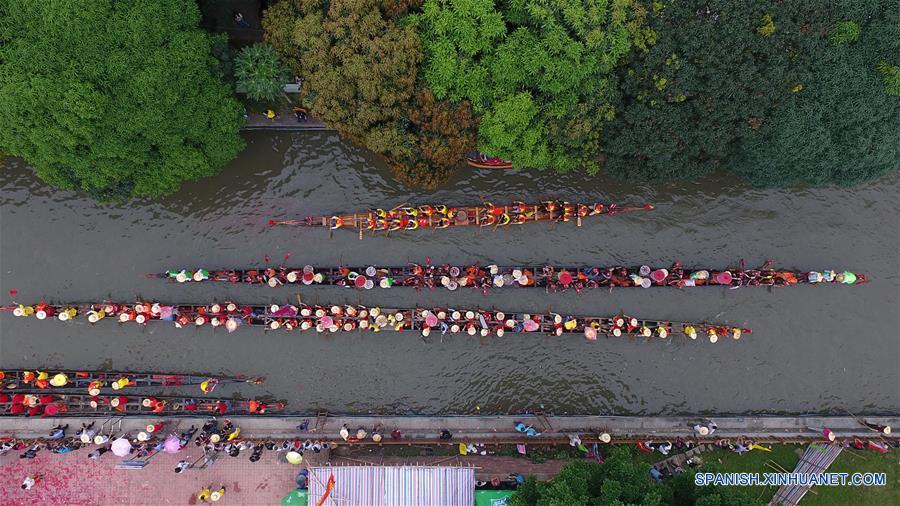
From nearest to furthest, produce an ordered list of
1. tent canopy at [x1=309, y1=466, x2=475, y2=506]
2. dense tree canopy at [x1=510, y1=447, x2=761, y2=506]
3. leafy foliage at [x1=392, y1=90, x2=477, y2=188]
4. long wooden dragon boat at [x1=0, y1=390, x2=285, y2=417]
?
dense tree canopy at [x1=510, y1=447, x2=761, y2=506], leafy foliage at [x1=392, y1=90, x2=477, y2=188], tent canopy at [x1=309, y1=466, x2=475, y2=506], long wooden dragon boat at [x1=0, y1=390, x2=285, y2=417]

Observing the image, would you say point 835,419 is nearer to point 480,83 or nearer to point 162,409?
Answer: point 480,83

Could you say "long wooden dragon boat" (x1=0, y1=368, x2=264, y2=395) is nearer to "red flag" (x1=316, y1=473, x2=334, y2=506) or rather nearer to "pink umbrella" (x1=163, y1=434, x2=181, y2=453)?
"pink umbrella" (x1=163, y1=434, x2=181, y2=453)

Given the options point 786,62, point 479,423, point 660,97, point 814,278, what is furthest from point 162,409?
point 814,278

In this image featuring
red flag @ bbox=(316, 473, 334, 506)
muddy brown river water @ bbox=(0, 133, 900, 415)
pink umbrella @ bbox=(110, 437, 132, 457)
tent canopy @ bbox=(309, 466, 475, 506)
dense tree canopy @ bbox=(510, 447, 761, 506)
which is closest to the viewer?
dense tree canopy @ bbox=(510, 447, 761, 506)

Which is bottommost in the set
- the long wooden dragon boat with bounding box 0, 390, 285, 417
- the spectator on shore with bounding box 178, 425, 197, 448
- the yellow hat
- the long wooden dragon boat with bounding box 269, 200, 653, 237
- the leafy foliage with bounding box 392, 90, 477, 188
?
the spectator on shore with bounding box 178, 425, 197, 448

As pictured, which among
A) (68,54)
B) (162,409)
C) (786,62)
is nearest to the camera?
(68,54)

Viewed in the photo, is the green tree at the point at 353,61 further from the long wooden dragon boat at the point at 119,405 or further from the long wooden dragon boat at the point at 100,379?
the long wooden dragon boat at the point at 119,405

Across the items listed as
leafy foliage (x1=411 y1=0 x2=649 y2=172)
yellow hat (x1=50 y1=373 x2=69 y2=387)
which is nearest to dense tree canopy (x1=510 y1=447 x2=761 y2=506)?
leafy foliage (x1=411 y1=0 x2=649 y2=172)
